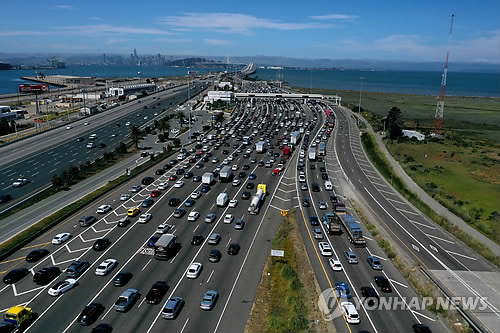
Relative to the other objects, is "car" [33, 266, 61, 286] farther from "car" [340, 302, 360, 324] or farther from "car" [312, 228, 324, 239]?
"car" [312, 228, 324, 239]

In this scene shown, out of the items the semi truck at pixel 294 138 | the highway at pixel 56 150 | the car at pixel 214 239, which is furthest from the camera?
the semi truck at pixel 294 138

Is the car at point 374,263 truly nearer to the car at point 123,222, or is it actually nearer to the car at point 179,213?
the car at point 179,213

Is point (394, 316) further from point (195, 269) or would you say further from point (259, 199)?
point (259, 199)

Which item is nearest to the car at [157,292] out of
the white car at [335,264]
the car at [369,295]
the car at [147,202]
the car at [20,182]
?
the white car at [335,264]

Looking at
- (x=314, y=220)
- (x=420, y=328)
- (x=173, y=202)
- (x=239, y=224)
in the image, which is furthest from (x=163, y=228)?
(x=420, y=328)

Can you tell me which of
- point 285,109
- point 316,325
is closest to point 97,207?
point 316,325

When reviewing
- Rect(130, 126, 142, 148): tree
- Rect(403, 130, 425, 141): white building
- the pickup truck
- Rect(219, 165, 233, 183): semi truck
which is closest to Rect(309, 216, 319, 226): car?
Rect(219, 165, 233, 183): semi truck
